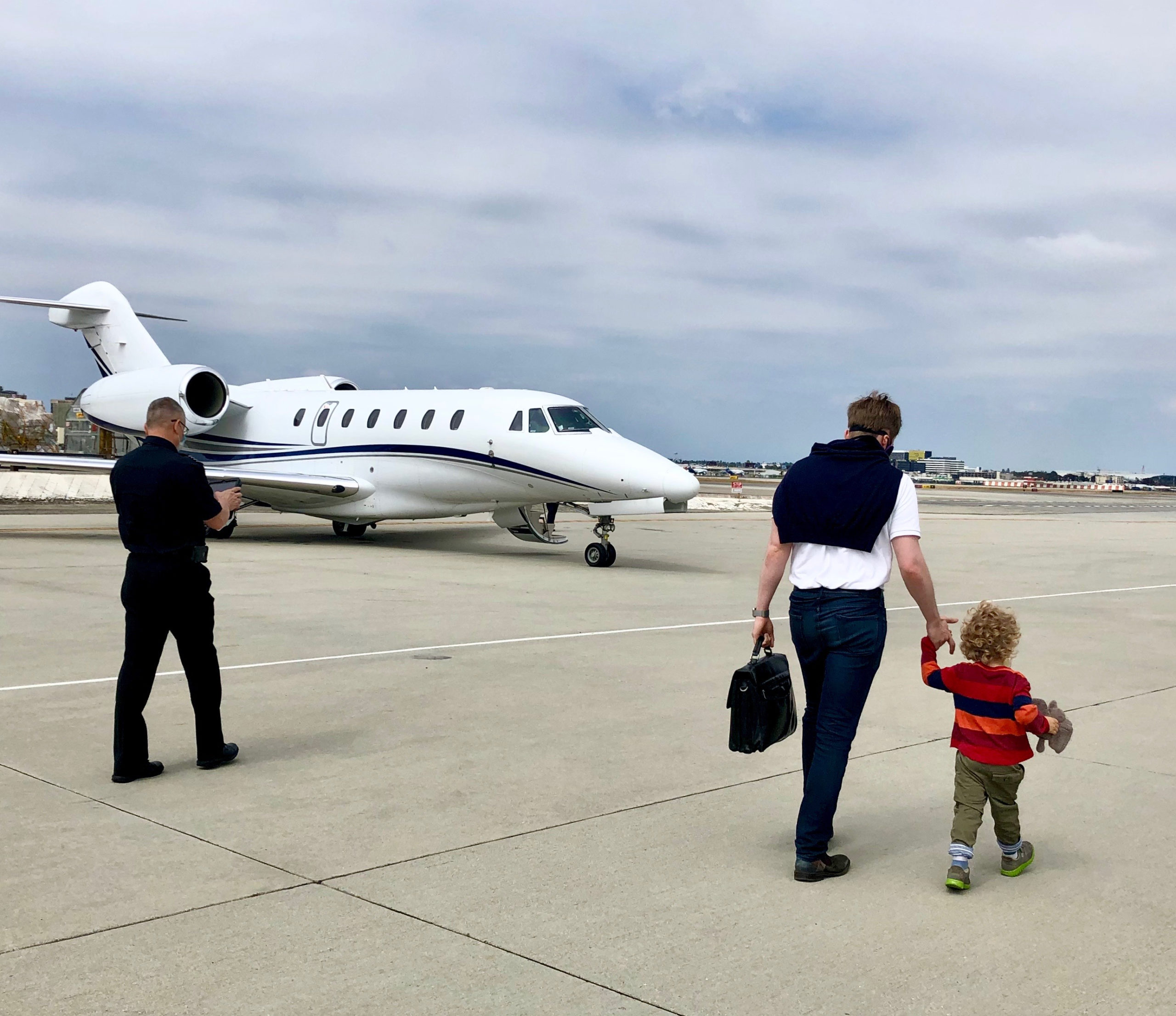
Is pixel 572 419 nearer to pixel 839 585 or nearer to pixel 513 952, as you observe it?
pixel 839 585

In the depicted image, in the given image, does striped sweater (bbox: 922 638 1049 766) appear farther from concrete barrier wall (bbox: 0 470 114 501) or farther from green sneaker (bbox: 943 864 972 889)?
concrete barrier wall (bbox: 0 470 114 501)

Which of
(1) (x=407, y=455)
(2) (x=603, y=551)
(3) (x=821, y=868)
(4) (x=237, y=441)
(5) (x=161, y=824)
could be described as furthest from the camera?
(4) (x=237, y=441)

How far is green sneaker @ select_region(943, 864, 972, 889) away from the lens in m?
4.22

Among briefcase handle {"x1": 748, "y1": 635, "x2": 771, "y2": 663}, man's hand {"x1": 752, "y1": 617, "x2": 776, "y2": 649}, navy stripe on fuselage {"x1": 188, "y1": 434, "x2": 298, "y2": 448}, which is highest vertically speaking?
navy stripe on fuselage {"x1": 188, "y1": 434, "x2": 298, "y2": 448}

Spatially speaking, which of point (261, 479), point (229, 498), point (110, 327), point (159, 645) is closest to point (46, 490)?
point (110, 327)

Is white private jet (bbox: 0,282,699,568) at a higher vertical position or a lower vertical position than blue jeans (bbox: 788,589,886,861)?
higher

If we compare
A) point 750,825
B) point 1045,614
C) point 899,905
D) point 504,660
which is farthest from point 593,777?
point 1045,614

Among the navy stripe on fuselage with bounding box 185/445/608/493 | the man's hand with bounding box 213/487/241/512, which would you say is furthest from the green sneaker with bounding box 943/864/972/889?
the navy stripe on fuselage with bounding box 185/445/608/493

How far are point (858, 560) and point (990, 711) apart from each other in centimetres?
73

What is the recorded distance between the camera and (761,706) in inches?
176

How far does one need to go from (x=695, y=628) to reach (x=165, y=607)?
6075 millimetres

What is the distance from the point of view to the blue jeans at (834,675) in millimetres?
4383

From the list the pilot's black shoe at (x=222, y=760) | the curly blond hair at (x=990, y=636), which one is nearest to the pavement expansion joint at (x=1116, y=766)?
the curly blond hair at (x=990, y=636)

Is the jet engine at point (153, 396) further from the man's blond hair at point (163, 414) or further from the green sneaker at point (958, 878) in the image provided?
the green sneaker at point (958, 878)
